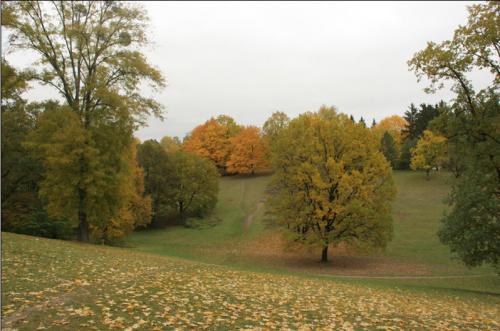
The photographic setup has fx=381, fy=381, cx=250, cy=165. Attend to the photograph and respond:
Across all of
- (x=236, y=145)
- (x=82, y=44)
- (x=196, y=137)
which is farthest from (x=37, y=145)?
(x=196, y=137)

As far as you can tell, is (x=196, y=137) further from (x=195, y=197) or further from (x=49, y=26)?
(x=49, y=26)

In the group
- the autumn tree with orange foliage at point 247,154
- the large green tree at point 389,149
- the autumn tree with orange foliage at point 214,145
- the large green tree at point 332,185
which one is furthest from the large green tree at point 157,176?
the large green tree at point 389,149

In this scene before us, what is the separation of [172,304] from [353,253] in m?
30.3

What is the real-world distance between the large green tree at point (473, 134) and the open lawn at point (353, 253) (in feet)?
7.94

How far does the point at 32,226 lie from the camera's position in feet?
101

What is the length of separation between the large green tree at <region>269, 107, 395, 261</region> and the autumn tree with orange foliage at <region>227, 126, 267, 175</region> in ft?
155

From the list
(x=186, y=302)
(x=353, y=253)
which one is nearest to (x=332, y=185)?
(x=353, y=253)

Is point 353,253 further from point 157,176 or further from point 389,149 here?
point 389,149

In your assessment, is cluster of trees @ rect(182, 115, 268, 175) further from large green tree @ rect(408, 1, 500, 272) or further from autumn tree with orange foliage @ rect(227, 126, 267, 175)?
large green tree @ rect(408, 1, 500, 272)

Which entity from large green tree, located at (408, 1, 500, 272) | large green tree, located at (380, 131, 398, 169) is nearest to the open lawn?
large green tree, located at (408, 1, 500, 272)

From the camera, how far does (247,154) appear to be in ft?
269

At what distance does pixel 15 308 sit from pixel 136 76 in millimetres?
20802

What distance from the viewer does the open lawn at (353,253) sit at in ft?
86.2

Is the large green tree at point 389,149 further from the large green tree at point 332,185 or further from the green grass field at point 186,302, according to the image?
the green grass field at point 186,302
